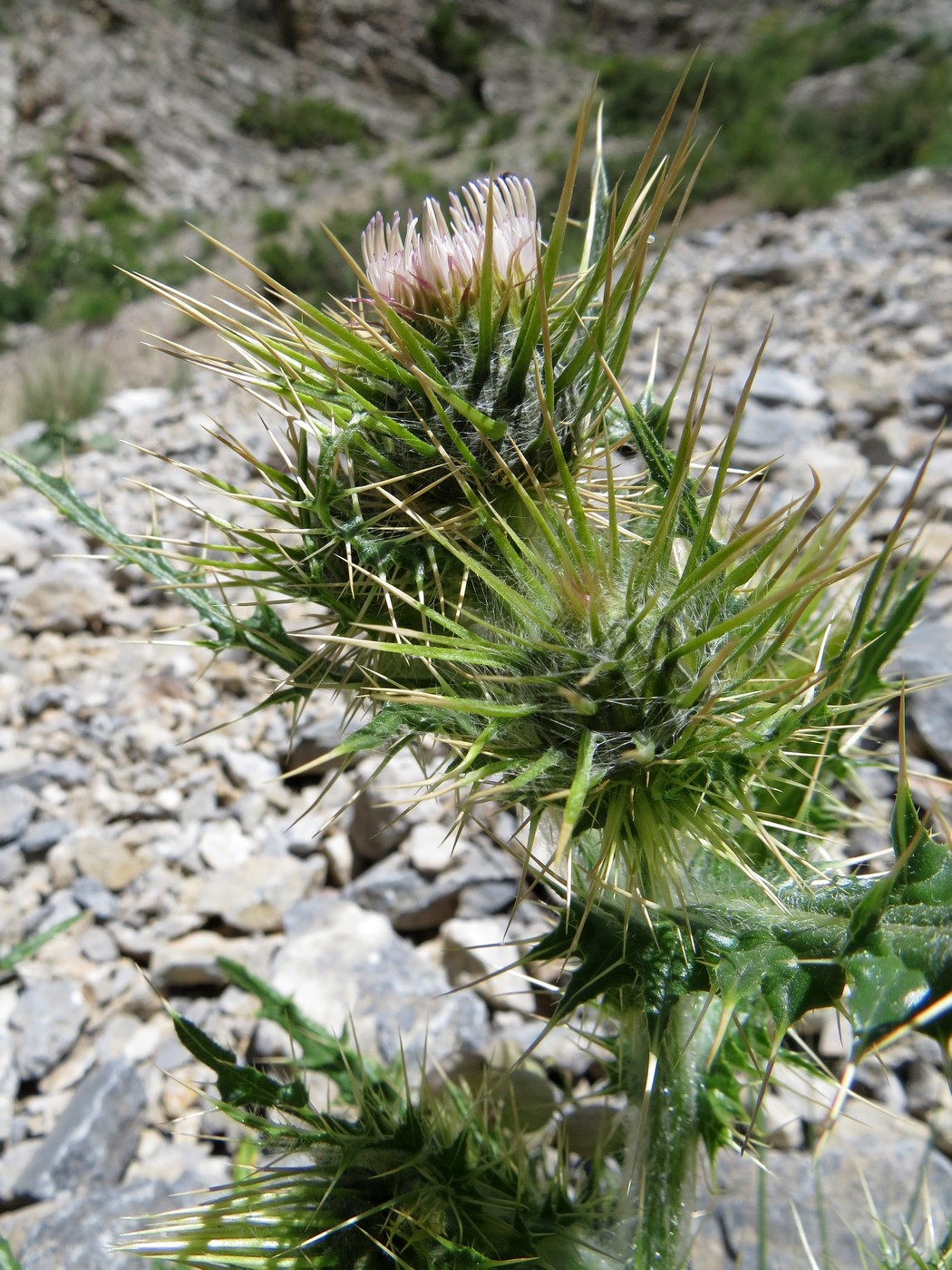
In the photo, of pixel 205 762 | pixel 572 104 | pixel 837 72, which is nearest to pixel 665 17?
pixel 572 104

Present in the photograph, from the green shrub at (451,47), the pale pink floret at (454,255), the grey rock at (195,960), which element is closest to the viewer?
the pale pink floret at (454,255)

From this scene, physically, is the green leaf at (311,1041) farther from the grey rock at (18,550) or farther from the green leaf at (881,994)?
the grey rock at (18,550)

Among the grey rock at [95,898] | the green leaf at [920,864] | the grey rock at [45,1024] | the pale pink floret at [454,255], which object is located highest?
the pale pink floret at [454,255]

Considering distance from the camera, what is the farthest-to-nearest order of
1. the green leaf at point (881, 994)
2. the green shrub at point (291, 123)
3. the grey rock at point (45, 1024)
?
the green shrub at point (291, 123) → the grey rock at point (45, 1024) → the green leaf at point (881, 994)

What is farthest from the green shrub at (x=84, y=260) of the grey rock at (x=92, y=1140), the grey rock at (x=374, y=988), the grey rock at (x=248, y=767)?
the grey rock at (x=92, y=1140)

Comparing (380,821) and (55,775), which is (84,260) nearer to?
(55,775)

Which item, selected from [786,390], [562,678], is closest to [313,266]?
[786,390]
